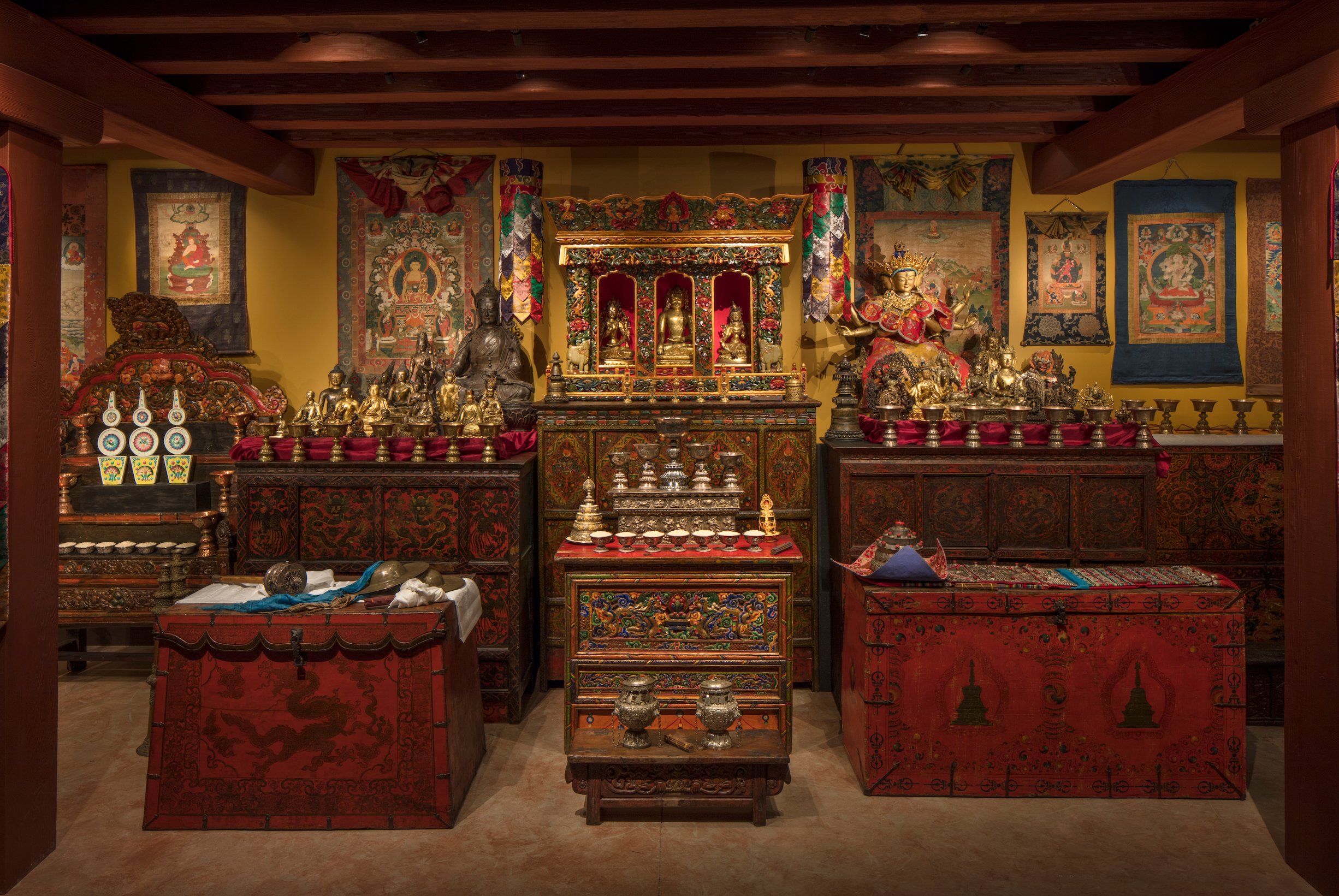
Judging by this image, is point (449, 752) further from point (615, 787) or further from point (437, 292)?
point (437, 292)

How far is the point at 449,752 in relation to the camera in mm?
4379

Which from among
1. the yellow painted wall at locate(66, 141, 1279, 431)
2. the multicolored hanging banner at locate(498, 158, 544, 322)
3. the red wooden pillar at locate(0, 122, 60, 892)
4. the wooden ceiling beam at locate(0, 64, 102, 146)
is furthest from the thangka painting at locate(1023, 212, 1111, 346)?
the red wooden pillar at locate(0, 122, 60, 892)

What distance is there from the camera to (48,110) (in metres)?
4.00

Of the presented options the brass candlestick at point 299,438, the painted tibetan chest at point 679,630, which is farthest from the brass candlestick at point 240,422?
the painted tibetan chest at point 679,630

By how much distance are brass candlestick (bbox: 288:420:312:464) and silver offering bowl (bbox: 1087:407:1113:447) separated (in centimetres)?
521

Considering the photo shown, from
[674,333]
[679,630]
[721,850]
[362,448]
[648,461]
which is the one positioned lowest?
[721,850]

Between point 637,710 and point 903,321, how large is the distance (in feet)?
13.0

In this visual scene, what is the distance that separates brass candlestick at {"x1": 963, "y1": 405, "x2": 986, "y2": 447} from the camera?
6.01 meters

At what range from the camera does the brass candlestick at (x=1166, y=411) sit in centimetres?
681

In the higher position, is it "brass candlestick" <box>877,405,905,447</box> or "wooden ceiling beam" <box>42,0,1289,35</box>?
"wooden ceiling beam" <box>42,0,1289,35</box>

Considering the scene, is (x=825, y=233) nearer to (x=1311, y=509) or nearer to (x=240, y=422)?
(x=1311, y=509)

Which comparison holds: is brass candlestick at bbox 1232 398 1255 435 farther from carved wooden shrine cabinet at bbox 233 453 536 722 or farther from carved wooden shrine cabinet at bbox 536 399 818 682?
carved wooden shrine cabinet at bbox 233 453 536 722

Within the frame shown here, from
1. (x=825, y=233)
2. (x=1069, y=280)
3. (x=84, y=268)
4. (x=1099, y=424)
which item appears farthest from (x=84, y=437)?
(x=1069, y=280)

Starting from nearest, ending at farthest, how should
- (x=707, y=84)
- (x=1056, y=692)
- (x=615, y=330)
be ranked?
(x=1056, y=692) < (x=707, y=84) < (x=615, y=330)
